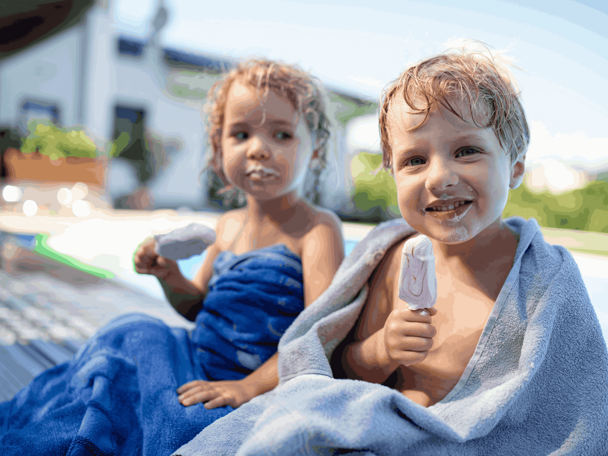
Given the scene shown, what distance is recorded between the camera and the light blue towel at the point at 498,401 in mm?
479

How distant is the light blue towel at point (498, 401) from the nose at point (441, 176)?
0.52ft

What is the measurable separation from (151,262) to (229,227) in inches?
7.4

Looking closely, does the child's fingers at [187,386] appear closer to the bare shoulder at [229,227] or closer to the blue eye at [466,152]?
the bare shoulder at [229,227]

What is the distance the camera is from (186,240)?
81 cm

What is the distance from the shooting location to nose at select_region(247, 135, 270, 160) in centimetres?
85

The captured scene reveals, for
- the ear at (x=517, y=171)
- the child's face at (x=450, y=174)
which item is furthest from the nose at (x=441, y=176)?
the ear at (x=517, y=171)

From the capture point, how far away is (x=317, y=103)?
959 millimetres

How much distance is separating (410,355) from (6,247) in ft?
12.1

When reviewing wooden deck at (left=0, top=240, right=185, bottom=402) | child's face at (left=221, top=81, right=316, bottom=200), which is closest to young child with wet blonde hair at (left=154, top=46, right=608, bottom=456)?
child's face at (left=221, top=81, right=316, bottom=200)

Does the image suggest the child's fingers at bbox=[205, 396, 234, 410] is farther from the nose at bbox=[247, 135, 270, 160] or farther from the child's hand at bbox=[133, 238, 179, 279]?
the nose at bbox=[247, 135, 270, 160]

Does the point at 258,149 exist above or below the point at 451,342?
above

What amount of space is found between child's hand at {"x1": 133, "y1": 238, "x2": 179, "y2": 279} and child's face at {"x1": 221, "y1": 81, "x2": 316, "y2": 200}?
0.69 ft

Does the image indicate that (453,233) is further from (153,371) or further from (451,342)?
(153,371)

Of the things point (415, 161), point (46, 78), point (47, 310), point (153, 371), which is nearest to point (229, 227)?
point (153, 371)
